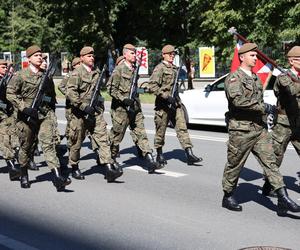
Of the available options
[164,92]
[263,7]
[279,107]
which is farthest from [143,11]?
[279,107]

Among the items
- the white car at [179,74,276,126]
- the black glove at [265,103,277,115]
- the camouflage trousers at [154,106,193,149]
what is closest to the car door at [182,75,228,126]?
the white car at [179,74,276,126]

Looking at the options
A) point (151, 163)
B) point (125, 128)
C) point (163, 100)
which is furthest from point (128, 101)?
point (151, 163)

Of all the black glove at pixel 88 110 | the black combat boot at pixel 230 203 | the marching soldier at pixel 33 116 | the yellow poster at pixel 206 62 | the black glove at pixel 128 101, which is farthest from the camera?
the yellow poster at pixel 206 62

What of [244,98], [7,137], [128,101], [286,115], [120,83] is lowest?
A: [7,137]

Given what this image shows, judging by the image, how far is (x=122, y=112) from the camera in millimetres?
8445

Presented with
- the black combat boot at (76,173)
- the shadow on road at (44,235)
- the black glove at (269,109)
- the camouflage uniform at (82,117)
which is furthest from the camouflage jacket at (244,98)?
the black combat boot at (76,173)

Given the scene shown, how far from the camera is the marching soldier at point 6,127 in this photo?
8.66 metres

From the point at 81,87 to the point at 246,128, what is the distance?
2810 millimetres

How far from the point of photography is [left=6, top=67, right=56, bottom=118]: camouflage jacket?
7.38 meters

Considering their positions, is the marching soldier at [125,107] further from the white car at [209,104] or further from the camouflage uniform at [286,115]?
the white car at [209,104]

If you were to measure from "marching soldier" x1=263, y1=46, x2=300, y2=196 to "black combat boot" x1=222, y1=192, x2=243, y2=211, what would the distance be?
2.60 feet

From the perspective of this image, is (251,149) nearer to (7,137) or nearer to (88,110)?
(88,110)

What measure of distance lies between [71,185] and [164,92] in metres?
2.11

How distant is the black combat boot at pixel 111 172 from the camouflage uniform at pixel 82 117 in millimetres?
73
